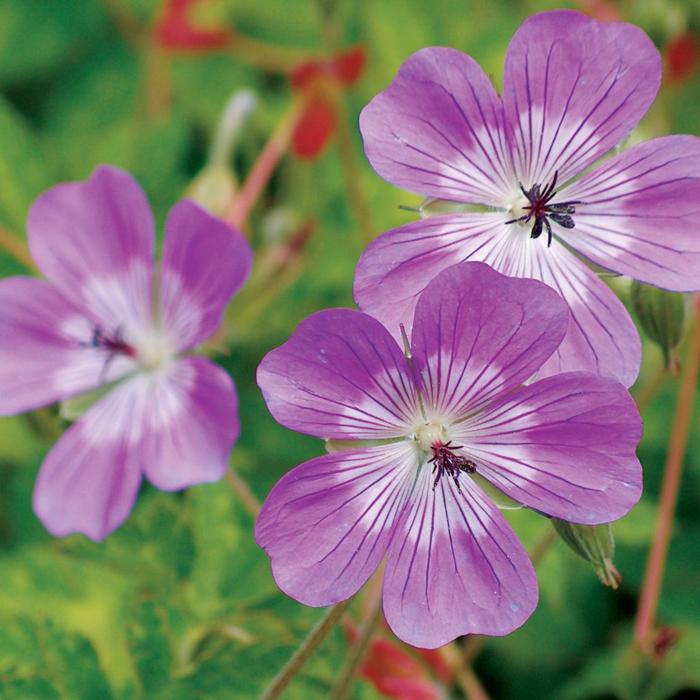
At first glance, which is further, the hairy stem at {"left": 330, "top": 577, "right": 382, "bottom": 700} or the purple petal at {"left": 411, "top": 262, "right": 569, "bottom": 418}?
the hairy stem at {"left": 330, "top": 577, "right": 382, "bottom": 700}

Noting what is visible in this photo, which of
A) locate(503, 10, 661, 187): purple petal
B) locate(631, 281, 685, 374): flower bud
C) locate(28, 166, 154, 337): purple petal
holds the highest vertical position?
locate(503, 10, 661, 187): purple petal

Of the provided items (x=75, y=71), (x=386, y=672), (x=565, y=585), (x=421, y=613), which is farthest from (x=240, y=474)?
(x=75, y=71)

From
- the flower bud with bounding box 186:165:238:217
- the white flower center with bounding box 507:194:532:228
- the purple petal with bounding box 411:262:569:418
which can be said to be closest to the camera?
the purple petal with bounding box 411:262:569:418

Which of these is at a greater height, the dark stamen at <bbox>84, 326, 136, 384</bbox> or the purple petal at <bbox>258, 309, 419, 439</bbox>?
the purple petal at <bbox>258, 309, 419, 439</bbox>

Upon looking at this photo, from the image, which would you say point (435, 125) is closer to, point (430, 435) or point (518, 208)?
point (518, 208)

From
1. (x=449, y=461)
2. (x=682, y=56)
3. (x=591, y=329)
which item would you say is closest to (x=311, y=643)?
(x=449, y=461)

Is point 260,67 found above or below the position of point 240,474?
above

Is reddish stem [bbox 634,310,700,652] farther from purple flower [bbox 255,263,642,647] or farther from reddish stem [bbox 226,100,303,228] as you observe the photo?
reddish stem [bbox 226,100,303,228]

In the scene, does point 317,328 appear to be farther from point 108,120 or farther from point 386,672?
point 108,120

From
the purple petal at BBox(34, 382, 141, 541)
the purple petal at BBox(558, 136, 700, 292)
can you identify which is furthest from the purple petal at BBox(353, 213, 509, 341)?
the purple petal at BBox(34, 382, 141, 541)

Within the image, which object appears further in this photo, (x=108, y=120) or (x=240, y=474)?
(x=108, y=120)
